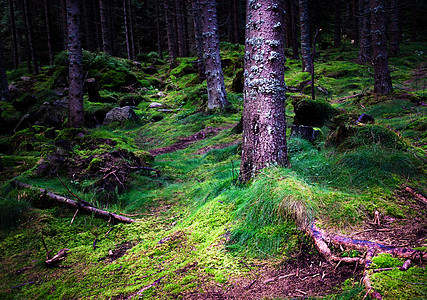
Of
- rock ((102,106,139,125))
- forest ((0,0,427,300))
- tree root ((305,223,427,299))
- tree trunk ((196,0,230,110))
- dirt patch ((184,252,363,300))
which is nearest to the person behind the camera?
tree root ((305,223,427,299))

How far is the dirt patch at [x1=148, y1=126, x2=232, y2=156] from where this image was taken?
8230mm

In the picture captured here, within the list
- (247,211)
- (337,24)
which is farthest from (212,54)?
(337,24)

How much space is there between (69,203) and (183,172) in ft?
8.08

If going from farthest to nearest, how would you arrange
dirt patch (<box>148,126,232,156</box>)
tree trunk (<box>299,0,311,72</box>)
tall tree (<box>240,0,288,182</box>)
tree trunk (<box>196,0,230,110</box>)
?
tree trunk (<box>299,0,311,72</box>) → tree trunk (<box>196,0,230,110</box>) → dirt patch (<box>148,126,232,156</box>) → tall tree (<box>240,0,288,182</box>)

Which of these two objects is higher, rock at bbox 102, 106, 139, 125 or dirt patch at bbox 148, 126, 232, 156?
rock at bbox 102, 106, 139, 125

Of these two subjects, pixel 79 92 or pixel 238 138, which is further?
pixel 79 92

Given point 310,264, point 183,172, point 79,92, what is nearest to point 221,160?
point 183,172

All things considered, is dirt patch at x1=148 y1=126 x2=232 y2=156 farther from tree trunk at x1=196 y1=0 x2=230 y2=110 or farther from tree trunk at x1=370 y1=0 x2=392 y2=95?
tree trunk at x1=370 y1=0 x2=392 y2=95

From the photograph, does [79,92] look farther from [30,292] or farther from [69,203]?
[30,292]

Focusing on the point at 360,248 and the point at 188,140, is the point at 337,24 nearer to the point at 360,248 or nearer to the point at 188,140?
the point at 188,140

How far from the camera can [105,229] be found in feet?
12.7

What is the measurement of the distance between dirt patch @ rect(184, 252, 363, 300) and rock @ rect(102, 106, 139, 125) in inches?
419

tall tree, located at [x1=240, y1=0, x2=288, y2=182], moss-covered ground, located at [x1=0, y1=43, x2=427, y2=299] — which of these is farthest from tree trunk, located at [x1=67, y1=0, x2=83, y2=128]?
tall tree, located at [x1=240, y1=0, x2=288, y2=182]

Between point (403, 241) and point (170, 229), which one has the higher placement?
point (403, 241)
